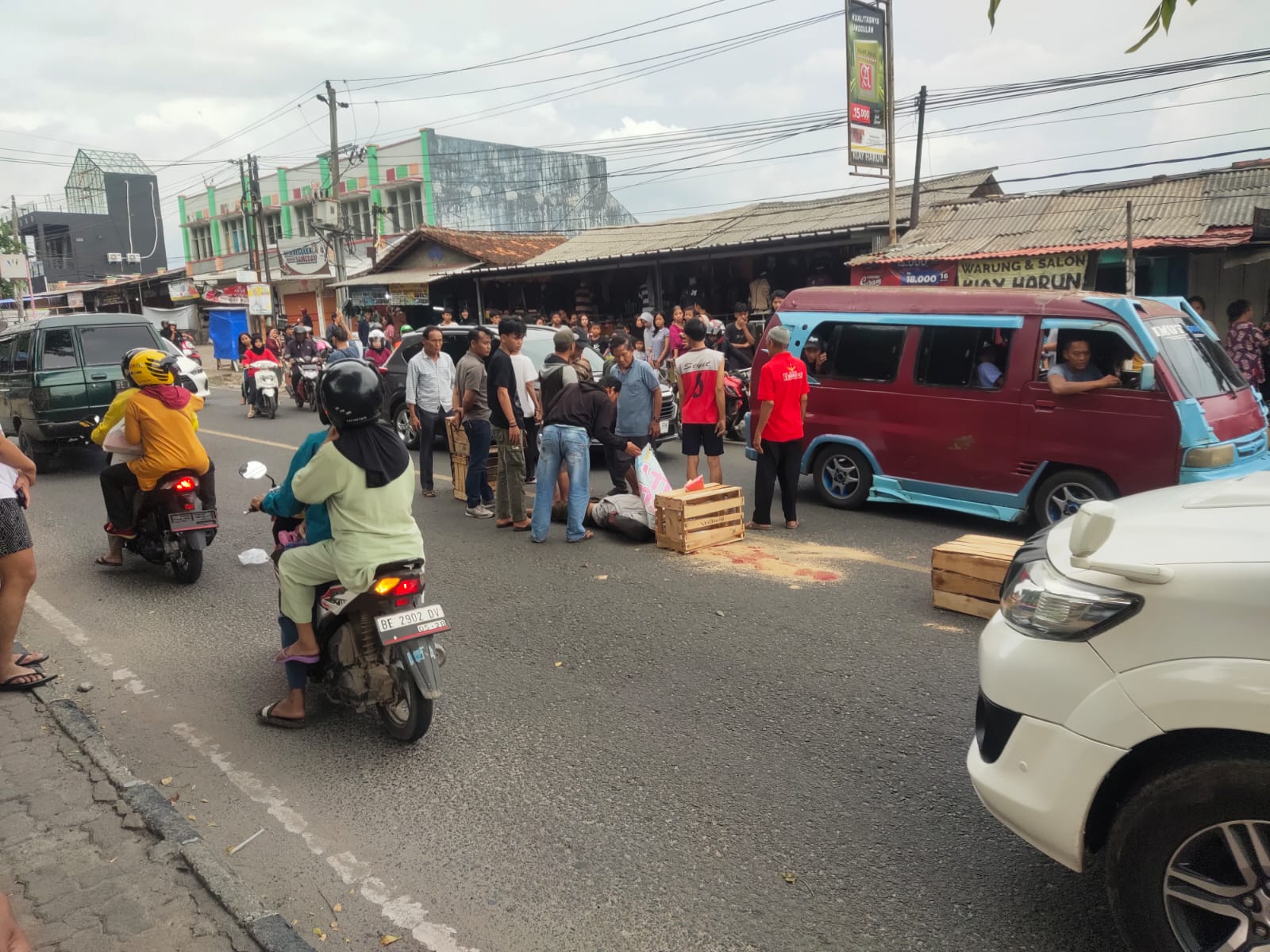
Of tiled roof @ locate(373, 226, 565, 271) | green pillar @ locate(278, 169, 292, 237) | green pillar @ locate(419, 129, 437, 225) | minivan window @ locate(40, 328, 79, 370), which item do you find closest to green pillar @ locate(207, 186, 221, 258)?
green pillar @ locate(278, 169, 292, 237)

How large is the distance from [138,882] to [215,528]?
4.12 meters

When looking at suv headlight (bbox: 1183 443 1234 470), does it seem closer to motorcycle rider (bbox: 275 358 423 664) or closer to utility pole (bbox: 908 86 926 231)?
motorcycle rider (bbox: 275 358 423 664)

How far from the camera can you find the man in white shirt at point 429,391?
32.3 ft

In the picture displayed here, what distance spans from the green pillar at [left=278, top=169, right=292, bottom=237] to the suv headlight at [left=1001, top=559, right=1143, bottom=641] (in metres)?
51.4

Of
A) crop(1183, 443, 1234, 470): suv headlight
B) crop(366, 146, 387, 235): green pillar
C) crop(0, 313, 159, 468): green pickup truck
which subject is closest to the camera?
crop(1183, 443, 1234, 470): suv headlight

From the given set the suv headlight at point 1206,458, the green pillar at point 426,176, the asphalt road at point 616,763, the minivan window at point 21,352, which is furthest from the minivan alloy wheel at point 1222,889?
the green pillar at point 426,176

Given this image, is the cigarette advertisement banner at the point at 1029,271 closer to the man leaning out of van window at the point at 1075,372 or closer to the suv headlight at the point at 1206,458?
the man leaning out of van window at the point at 1075,372

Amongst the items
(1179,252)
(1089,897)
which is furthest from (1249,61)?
(1089,897)

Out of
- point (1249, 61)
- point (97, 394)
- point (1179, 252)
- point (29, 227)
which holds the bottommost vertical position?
point (97, 394)

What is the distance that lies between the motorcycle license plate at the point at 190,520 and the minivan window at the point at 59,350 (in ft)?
21.5

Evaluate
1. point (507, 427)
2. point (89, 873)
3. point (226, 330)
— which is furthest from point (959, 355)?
point (226, 330)

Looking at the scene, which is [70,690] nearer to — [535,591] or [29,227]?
[535,591]

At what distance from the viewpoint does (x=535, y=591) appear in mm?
6504

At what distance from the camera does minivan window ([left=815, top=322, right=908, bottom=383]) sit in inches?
329
